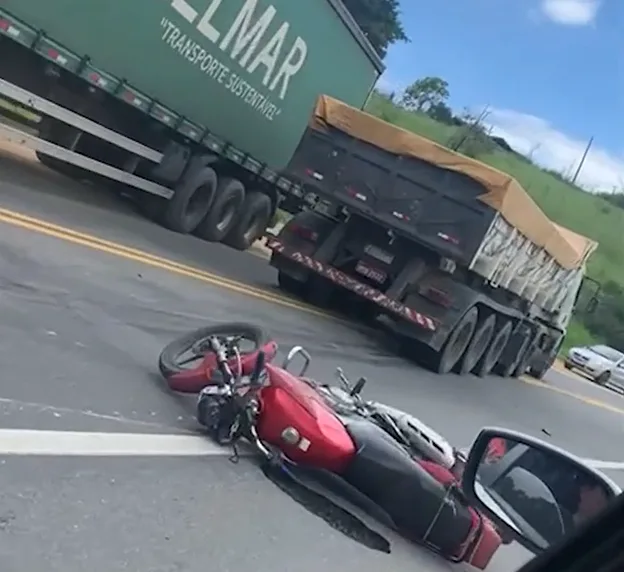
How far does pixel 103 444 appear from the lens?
5.39 metres

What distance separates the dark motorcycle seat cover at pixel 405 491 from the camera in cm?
577

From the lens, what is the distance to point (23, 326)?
695 cm

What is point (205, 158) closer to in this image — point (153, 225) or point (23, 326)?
point (153, 225)

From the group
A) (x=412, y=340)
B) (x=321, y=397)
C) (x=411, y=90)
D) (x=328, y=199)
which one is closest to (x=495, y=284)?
(x=412, y=340)

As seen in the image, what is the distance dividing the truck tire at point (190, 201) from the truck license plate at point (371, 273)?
261cm

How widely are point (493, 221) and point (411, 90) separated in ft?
168

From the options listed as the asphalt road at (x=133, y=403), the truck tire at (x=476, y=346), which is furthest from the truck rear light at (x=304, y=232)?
the truck tire at (x=476, y=346)

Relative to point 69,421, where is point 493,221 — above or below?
above

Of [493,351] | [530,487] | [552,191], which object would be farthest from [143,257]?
[552,191]

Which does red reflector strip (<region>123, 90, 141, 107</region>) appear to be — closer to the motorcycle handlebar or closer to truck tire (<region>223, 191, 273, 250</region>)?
truck tire (<region>223, 191, 273, 250</region>)

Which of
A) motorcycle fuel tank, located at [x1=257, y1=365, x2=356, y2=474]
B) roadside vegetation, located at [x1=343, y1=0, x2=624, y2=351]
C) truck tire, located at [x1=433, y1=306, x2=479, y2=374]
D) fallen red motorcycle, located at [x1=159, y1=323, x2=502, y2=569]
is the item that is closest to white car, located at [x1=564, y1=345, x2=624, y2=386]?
roadside vegetation, located at [x1=343, y1=0, x2=624, y2=351]

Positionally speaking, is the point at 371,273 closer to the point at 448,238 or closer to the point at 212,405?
the point at 448,238

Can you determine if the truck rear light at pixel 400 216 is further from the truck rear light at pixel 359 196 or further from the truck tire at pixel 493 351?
the truck tire at pixel 493 351

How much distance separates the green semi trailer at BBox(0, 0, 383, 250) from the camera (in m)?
12.4
